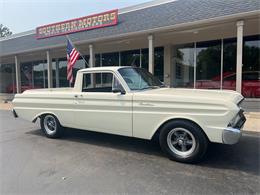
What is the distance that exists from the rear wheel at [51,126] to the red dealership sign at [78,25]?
7466 mm

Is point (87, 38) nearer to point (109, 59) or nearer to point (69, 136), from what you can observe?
point (109, 59)

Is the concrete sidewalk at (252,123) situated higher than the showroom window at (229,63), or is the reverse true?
the showroom window at (229,63)

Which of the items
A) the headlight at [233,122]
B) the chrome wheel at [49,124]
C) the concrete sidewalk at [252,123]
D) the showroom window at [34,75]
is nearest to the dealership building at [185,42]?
the concrete sidewalk at [252,123]

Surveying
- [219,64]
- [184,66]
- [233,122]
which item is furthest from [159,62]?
[233,122]

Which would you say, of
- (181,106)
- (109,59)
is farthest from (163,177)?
(109,59)

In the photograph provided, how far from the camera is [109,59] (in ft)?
55.2

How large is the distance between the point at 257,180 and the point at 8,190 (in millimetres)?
3867

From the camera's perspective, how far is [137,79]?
5.08 m

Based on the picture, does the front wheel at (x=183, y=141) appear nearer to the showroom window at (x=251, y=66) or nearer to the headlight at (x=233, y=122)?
the headlight at (x=233, y=122)

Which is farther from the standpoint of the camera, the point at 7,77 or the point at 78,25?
the point at 7,77

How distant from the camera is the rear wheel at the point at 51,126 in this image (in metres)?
5.96

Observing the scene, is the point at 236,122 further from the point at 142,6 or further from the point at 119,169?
the point at 142,6

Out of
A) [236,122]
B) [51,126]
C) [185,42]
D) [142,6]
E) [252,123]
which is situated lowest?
[252,123]

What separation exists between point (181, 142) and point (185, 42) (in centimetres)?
1031
